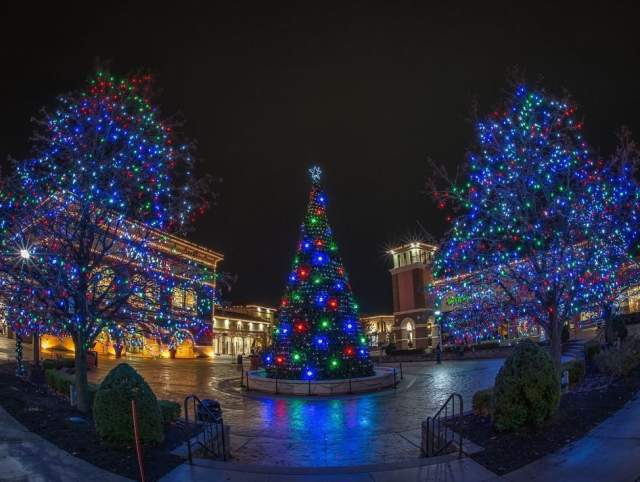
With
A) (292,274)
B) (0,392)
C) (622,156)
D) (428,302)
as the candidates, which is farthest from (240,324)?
(622,156)

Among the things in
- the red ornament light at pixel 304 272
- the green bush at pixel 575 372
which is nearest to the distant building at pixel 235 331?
the red ornament light at pixel 304 272

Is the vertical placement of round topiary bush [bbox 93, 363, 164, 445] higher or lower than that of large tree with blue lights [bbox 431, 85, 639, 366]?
lower

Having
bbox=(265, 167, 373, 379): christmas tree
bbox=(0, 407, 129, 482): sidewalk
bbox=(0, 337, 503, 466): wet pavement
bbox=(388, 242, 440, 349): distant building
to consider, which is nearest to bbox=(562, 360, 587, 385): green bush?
bbox=(0, 337, 503, 466): wet pavement

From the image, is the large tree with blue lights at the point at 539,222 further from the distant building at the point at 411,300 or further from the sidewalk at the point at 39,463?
the distant building at the point at 411,300

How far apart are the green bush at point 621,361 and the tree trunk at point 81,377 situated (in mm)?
14197

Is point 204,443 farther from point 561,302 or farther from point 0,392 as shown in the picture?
point 561,302

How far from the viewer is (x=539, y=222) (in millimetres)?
13633

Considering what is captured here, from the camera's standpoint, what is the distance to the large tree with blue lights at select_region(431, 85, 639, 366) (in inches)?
529

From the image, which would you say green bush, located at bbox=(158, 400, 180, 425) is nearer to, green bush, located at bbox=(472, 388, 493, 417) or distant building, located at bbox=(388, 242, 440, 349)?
green bush, located at bbox=(472, 388, 493, 417)

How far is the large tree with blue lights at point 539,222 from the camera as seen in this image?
44.1 ft

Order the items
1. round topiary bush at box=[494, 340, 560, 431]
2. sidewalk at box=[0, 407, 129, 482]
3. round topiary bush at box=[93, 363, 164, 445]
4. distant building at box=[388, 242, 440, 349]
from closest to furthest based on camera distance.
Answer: sidewalk at box=[0, 407, 129, 482], round topiary bush at box=[93, 363, 164, 445], round topiary bush at box=[494, 340, 560, 431], distant building at box=[388, 242, 440, 349]

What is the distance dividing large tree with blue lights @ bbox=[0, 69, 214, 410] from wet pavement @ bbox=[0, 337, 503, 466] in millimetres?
3845

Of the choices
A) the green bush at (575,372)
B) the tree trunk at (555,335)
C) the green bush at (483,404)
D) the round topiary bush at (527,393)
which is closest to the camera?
the round topiary bush at (527,393)

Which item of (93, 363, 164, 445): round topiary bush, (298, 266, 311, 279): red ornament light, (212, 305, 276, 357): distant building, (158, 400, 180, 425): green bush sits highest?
(298, 266, 311, 279): red ornament light
